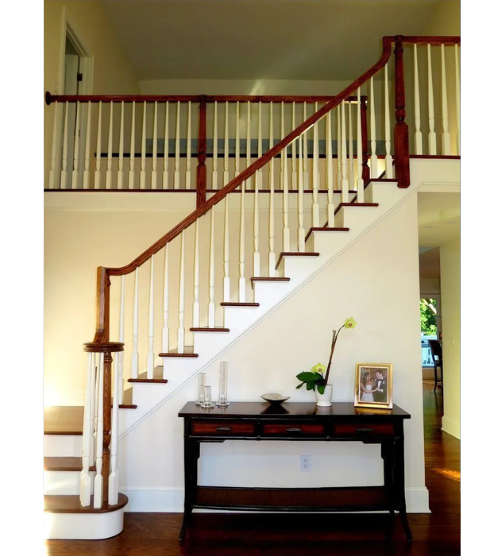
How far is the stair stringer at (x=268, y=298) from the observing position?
3.30m

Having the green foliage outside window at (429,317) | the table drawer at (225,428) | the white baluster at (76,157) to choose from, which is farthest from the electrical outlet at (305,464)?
the green foliage outside window at (429,317)

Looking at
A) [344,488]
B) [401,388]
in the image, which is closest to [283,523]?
[344,488]

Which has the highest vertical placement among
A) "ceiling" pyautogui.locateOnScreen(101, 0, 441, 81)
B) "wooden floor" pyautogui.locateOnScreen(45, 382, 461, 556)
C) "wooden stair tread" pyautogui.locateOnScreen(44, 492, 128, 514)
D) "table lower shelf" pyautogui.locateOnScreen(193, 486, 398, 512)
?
"ceiling" pyautogui.locateOnScreen(101, 0, 441, 81)

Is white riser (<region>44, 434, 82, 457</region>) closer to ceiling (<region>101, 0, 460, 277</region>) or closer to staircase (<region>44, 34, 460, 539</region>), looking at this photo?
staircase (<region>44, 34, 460, 539</region>)

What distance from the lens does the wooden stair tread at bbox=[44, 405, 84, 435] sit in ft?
10.9

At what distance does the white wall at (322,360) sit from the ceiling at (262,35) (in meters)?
1.81

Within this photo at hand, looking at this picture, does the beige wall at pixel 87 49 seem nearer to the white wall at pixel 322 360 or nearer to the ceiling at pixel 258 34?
the ceiling at pixel 258 34

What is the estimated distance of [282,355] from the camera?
3383 mm

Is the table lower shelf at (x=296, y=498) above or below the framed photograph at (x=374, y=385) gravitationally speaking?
below

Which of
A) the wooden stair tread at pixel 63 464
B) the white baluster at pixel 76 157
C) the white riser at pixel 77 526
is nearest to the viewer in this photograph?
the white riser at pixel 77 526

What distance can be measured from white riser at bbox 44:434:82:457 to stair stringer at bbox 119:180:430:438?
1.08 ft

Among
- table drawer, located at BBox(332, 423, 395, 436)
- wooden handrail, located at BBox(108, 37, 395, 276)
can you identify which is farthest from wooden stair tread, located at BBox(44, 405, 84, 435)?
table drawer, located at BBox(332, 423, 395, 436)
